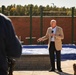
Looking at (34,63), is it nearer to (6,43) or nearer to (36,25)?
(6,43)

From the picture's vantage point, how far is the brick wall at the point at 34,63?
10.5 meters

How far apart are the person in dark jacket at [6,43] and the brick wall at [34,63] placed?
7.77 m

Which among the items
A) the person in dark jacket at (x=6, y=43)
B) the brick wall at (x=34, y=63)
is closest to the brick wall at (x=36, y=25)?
the brick wall at (x=34, y=63)

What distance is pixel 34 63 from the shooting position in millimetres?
10625

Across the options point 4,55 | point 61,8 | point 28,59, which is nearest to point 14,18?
point 61,8

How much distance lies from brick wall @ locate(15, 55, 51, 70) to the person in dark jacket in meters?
7.77

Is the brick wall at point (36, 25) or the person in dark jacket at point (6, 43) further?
the brick wall at point (36, 25)

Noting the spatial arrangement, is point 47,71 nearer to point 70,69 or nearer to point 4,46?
point 70,69

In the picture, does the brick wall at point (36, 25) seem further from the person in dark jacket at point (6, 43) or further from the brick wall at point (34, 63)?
the person in dark jacket at point (6, 43)

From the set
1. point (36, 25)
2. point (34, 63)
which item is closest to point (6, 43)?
point (34, 63)

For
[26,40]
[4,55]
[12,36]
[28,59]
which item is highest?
[12,36]

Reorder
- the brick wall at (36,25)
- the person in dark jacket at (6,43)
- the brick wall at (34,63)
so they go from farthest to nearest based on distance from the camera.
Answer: the brick wall at (36,25) → the brick wall at (34,63) → the person in dark jacket at (6,43)

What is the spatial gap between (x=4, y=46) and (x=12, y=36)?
11 cm

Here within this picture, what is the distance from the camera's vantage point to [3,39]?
105 inches
